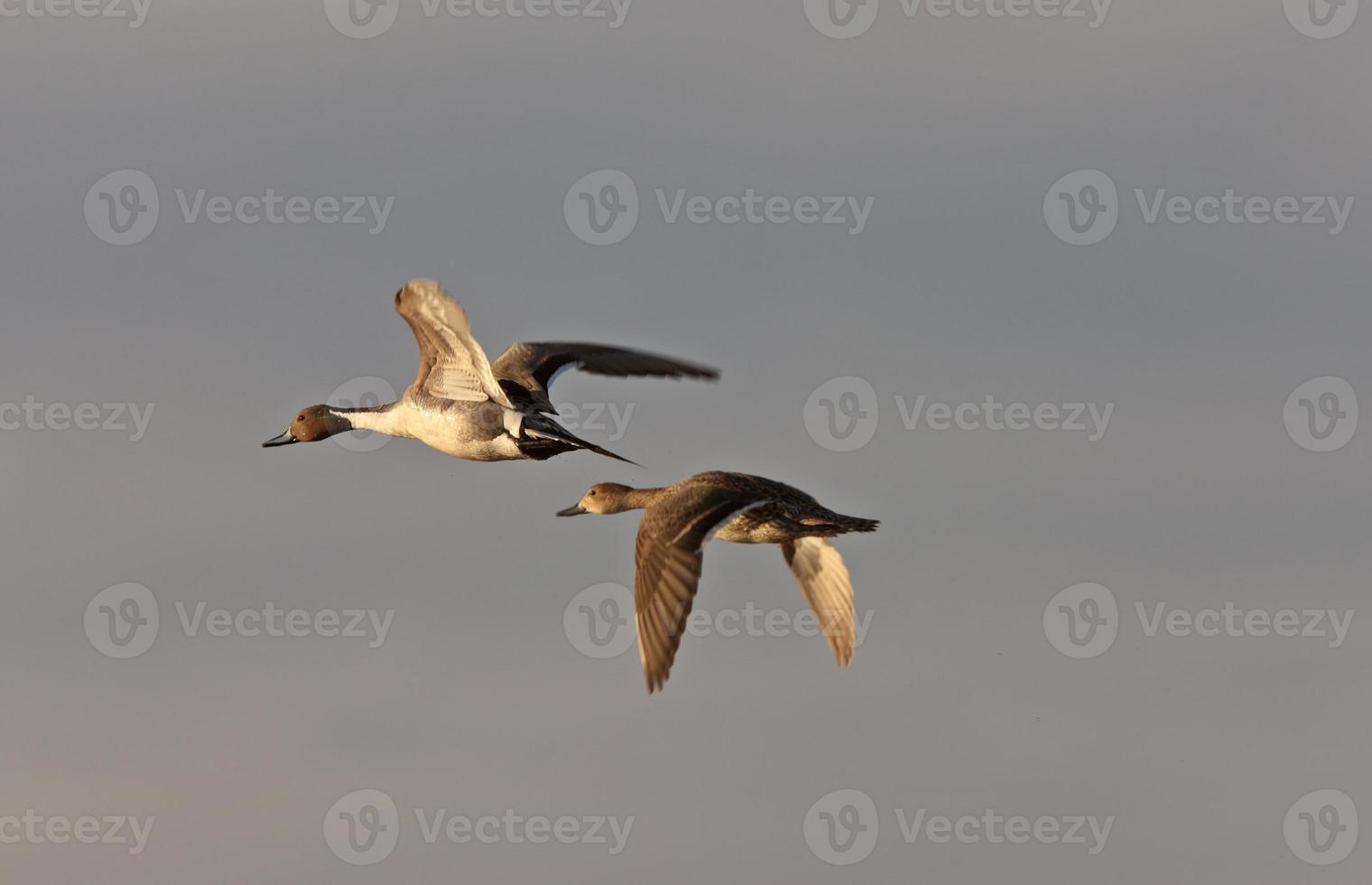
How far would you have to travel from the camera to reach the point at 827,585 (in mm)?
32094

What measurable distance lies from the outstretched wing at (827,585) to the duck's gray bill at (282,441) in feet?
23.7

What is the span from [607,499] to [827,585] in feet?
11.4

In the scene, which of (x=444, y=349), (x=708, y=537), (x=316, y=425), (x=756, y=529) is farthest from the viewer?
(x=316, y=425)

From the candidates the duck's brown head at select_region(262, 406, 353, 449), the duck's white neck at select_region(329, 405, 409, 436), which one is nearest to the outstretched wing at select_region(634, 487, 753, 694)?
the duck's white neck at select_region(329, 405, 409, 436)

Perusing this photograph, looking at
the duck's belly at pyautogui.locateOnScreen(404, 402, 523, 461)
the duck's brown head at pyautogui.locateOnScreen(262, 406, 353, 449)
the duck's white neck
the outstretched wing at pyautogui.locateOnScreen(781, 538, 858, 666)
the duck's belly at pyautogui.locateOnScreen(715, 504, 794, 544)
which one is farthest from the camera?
the duck's brown head at pyautogui.locateOnScreen(262, 406, 353, 449)

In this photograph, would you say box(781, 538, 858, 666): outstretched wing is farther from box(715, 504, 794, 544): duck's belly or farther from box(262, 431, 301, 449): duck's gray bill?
box(262, 431, 301, 449): duck's gray bill

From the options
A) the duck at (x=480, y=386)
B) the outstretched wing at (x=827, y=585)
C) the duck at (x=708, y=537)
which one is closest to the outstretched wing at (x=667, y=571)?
the duck at (x=708, y=537)

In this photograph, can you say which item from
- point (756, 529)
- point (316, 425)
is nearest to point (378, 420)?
point (316, 425)

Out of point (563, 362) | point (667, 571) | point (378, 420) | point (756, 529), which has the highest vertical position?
point (563, 362)

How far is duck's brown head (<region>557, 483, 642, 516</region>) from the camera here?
33125 mm

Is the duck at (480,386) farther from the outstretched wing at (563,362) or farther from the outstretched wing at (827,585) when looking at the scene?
the outstretched wing at (827,585)

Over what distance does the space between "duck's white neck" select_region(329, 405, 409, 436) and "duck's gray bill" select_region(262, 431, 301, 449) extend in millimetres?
989

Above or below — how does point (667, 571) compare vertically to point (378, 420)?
below

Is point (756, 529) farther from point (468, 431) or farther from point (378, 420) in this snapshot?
point (378, 420)
